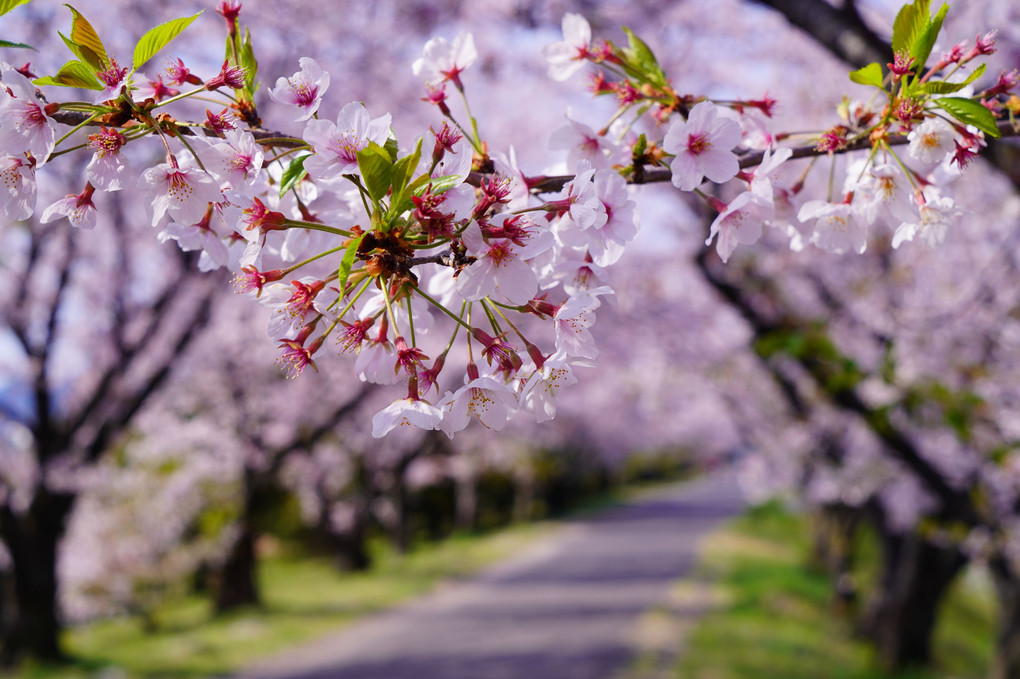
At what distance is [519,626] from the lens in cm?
1068

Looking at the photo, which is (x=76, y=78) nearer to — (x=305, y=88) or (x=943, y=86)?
(x=305, y=88)

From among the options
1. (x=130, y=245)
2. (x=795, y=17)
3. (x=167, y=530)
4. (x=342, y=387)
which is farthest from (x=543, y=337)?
(x=795, y=17)

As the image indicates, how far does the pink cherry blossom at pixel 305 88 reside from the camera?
108 cm

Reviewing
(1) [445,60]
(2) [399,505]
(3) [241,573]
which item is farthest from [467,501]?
(1) [445,60]

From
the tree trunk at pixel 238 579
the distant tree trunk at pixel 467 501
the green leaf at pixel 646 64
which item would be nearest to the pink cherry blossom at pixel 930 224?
the green leaf at pixel 646 64

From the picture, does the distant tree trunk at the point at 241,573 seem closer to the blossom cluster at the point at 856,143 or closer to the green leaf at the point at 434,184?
the blossom cluster at the point at 856,143

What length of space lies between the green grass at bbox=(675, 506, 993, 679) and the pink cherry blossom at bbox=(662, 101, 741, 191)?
25.6ft

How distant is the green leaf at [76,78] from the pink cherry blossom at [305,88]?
0.23 meters

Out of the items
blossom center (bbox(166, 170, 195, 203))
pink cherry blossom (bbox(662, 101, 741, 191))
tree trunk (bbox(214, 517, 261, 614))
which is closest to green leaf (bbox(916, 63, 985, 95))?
pink cherry blossom (bbox(662, 101, 741, 191))

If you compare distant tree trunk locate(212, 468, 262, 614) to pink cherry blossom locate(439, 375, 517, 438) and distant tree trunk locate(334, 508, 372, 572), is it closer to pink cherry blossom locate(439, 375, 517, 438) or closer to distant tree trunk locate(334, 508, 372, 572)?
distant tree trunk locate(334, 508, 372, 572)

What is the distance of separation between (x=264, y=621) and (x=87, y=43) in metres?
11.8

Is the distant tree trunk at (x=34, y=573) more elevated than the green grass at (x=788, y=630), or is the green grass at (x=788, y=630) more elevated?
the distant tree trunk at (x=34, y=573)

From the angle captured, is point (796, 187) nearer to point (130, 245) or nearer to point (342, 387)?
point (130, 245)

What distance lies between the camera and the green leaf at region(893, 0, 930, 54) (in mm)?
1102
